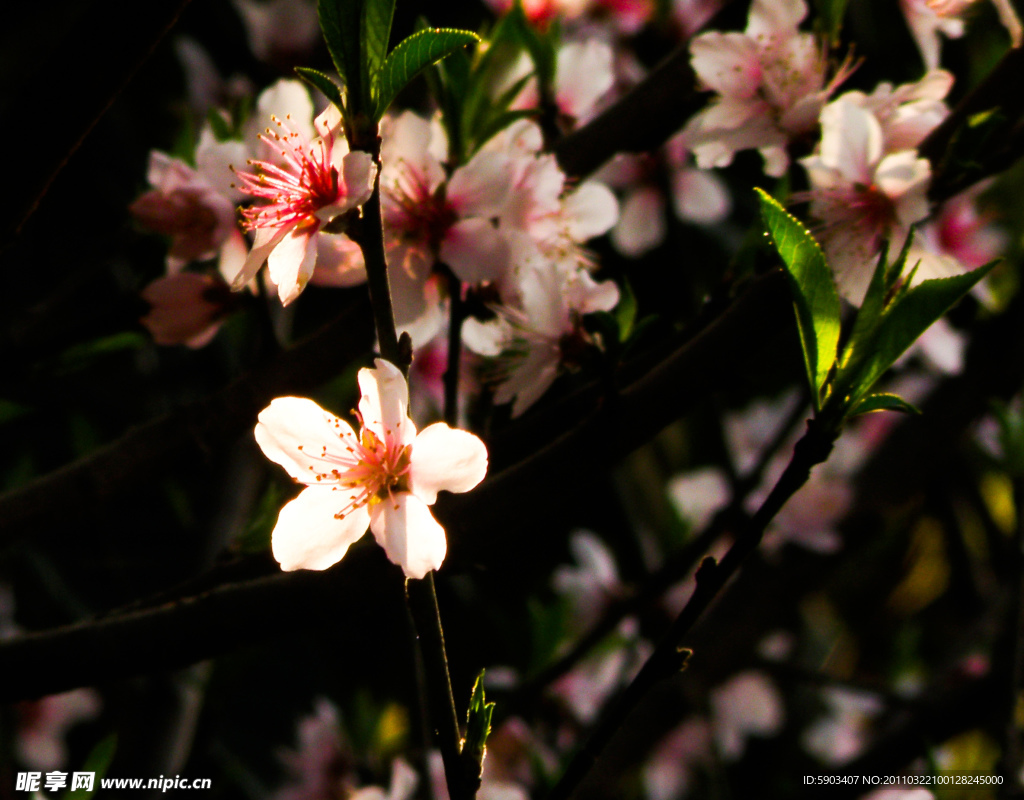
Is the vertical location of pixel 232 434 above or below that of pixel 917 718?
above

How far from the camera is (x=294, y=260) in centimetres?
54

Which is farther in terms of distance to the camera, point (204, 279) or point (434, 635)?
point (204, 279)

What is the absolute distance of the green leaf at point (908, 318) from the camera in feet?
1.50

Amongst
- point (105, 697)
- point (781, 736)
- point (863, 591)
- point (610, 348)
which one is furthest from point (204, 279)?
point (863, 591)

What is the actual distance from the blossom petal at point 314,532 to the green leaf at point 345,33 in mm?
256

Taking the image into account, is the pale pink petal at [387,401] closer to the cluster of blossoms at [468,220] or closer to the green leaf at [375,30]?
the cluster of blossoms at [468,220]

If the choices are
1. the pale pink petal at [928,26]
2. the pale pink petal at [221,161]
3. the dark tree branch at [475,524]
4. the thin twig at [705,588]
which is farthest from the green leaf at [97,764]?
the pale pink petal at [928,26]

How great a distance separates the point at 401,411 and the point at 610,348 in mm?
269

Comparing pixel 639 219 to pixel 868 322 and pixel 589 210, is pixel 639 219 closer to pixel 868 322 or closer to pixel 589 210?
pixel 589 210

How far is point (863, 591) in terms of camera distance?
2.20 m

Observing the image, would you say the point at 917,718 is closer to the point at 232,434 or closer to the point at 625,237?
the point at 625,237

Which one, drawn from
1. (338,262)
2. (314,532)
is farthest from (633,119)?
(314,532)

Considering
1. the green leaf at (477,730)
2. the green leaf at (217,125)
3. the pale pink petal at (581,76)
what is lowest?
the green leaf at (477,730)

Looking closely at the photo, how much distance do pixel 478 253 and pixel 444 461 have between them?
0.27 meters
